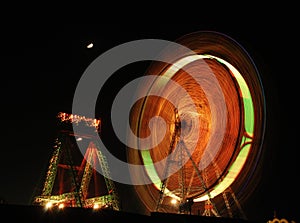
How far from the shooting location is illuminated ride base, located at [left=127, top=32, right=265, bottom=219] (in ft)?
47.3

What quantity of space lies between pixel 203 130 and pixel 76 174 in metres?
8.42

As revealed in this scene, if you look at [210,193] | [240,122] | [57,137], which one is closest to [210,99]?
[240,122]

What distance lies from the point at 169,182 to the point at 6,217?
290 inches

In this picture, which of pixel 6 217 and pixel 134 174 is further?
pixel 134 174

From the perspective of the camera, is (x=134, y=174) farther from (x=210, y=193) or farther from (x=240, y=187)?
(x=240, y=187)

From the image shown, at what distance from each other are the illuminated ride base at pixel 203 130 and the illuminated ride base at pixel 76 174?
5.21 m

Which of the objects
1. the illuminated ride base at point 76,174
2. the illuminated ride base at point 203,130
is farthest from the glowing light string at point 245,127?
the illuminated ride base at point 76,174

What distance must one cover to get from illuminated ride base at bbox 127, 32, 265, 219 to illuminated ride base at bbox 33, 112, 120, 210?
5.21m

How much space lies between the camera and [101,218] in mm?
14156

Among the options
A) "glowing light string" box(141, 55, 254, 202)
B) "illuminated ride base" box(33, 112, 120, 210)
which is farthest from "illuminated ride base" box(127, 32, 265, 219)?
"illuminated ride base" box(33, 112, 120, 210)

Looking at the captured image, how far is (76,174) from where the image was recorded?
21.5 meters

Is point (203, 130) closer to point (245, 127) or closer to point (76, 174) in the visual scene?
point (245, 127)

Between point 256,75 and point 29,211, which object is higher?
point 256,75

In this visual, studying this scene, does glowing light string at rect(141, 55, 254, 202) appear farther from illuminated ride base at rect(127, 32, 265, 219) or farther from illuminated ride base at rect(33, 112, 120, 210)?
illuminated ride base at rect(33, 112, 120, 210)
